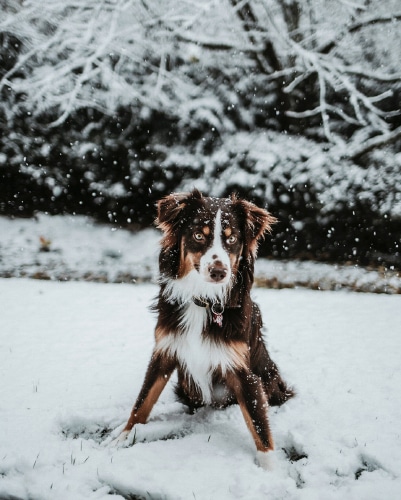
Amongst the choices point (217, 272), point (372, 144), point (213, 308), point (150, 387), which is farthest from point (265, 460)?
point (372, 144)

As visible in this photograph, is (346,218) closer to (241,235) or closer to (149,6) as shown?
(149,6)

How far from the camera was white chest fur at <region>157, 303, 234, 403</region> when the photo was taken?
104 inches

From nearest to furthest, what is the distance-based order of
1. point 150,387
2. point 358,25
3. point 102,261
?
point 150,387, point 358,25, point 102,261

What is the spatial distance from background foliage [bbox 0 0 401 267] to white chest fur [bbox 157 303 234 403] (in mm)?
5824

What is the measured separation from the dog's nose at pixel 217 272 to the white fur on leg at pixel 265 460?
3.77 ft

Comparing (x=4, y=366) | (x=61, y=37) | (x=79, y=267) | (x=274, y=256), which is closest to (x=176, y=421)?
(x=4, y=366)

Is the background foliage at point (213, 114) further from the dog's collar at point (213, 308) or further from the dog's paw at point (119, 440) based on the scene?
the dog's paw at point (119, 440)

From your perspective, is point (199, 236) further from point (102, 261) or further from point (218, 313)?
point (102, 261)

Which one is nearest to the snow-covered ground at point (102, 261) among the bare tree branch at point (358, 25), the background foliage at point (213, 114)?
the background foliage at point (213, 114)

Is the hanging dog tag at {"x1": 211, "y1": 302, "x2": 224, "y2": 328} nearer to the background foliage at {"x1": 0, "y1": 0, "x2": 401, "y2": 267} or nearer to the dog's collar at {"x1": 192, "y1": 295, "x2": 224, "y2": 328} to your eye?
the dog's collar at {"x1": 192, "y1": 295, "x2": 224, "y2": 328}

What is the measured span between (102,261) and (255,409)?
6731 mm

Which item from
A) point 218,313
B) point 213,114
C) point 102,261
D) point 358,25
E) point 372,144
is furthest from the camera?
point 213,114

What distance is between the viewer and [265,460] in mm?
2484

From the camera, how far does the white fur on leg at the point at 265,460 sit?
8.08ft
